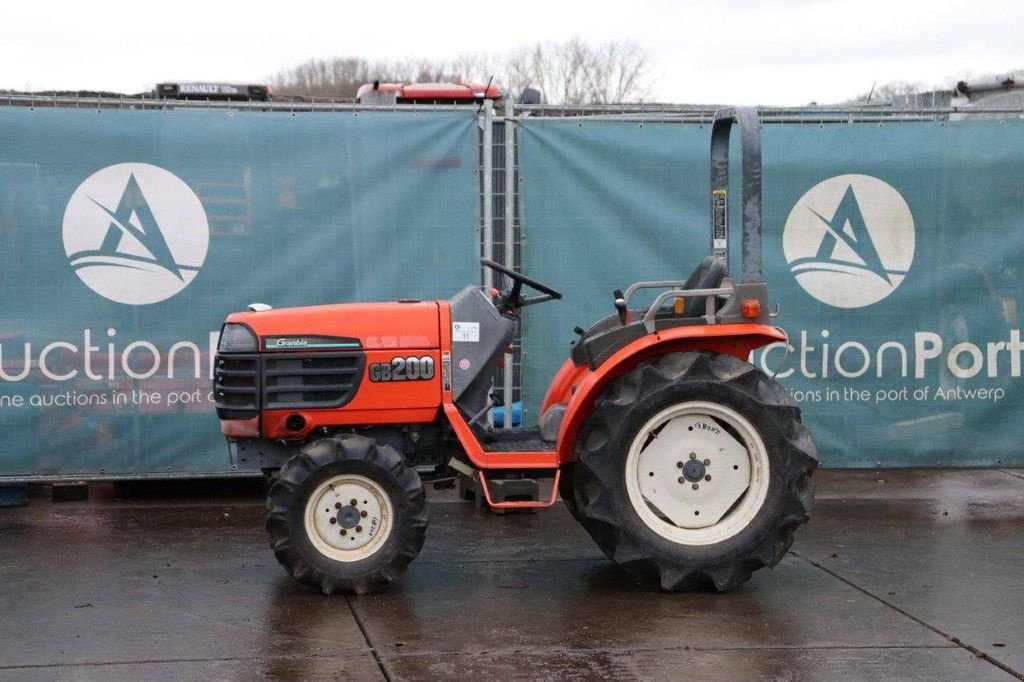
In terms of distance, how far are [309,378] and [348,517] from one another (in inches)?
29.4

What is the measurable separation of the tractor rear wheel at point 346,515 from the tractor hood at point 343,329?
1.71 feet

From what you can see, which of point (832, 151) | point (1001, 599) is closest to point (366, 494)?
point (1001, 599)

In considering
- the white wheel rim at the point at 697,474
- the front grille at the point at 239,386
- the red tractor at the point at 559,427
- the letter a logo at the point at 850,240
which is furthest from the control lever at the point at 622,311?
the letter a logo at the point at 850,240

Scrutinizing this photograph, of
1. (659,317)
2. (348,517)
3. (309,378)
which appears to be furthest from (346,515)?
(659,317)

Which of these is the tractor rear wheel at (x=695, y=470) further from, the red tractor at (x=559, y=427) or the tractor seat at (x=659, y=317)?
the tractor seat at (x=659, y=317)

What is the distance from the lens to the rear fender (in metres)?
6.60

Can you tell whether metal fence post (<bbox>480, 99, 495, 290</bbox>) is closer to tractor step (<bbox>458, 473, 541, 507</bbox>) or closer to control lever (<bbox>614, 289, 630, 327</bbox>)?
control lever (<bbox>614, 289, 630, 327</bbox>)

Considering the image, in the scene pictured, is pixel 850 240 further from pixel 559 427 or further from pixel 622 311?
pixel 559 427

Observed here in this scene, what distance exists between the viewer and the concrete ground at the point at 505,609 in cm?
545

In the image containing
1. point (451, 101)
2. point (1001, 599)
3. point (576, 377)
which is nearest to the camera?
point (1001, 599)

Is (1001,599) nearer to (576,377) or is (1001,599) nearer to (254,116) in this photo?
(576,377)

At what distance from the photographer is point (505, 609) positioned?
6.30 metres

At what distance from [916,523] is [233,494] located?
4.43 meters

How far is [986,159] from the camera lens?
932 cm
